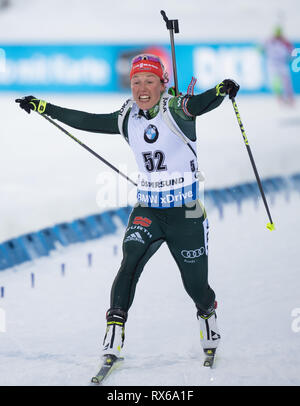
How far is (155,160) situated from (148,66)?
58cm

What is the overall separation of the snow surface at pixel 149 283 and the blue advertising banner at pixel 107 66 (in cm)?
317

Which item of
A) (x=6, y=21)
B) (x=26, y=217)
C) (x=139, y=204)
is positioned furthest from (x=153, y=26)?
(x=139, y=204)

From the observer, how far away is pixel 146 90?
4.25m

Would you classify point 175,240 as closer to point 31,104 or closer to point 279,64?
point 31,104

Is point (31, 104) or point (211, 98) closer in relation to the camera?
point (211, 98)

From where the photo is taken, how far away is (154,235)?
4.28 metres

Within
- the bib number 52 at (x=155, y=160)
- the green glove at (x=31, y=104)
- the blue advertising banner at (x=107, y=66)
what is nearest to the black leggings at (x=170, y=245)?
the bib number 52 at (x=155, y=160)

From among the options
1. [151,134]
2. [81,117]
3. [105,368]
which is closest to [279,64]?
[81,117]

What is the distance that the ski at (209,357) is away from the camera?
4.31 meters

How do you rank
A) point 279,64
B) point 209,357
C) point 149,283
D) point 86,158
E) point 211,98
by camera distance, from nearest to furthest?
point 211,98 < point 209,357 < point 149,283 < point 86,158 < point 279,64

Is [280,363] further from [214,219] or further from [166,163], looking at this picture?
[214,219]

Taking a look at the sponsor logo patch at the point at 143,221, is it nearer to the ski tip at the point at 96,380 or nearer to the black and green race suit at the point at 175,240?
the black and green race suit at the point at 175,240

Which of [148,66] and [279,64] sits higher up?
[279,64]
